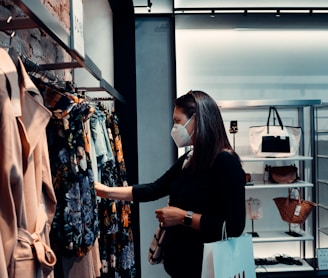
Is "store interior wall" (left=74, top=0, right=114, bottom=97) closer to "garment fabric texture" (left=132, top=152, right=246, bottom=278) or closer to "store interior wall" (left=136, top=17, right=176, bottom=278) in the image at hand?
"store interior wall" (left=136, top=17, right=176, bottom=278)

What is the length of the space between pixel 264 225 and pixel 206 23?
196cm

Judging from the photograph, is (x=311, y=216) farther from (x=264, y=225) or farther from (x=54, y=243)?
(x=54, y=243)

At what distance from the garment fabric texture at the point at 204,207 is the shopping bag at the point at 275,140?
1557 millimetres

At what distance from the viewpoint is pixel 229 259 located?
1513 mm

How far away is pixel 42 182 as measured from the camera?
99cm

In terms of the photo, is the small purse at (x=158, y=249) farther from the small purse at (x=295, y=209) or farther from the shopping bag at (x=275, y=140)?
the small purse at (x=295, y=209)

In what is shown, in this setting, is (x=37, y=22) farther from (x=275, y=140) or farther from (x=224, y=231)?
(x=275, y=140)

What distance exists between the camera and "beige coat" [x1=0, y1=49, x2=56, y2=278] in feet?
2.48

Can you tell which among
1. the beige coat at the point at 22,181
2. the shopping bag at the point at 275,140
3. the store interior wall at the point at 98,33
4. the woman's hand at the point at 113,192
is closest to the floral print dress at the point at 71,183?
the beige coat at the point at 22,181

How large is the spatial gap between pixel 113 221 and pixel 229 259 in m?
0.67

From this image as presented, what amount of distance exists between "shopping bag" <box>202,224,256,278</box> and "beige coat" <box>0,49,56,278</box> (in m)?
0.68

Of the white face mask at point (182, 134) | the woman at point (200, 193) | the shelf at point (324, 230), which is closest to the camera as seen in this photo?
the woman at point (200, 193)

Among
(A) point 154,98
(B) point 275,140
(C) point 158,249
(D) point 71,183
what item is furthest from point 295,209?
(D) point 71,183

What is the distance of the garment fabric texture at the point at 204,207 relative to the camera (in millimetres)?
1541
